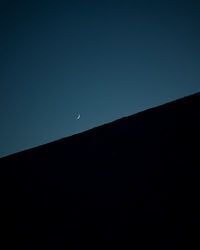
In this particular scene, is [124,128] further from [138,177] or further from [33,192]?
[33,192]

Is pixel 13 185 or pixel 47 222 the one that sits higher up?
pixel 13 185

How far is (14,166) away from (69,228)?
1574 mm

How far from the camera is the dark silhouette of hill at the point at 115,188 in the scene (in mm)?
1742

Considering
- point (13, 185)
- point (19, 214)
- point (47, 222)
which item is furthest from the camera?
point (13, 185)

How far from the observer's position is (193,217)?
1.62 m

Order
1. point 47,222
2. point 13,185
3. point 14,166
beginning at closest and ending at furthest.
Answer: point 47,222 → point 13,185 → point 14,166

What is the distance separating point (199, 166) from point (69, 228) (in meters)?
1.62

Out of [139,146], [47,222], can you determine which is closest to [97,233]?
[47,222]

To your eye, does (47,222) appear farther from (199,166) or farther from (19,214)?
(199,166)

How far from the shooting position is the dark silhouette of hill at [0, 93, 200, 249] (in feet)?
5.72

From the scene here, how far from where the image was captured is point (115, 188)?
7.06ft

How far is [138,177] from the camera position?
212 centimetres

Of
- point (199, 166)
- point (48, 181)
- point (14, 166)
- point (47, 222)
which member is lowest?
point (47, 222)

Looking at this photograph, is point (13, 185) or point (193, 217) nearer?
point (193, 217)
